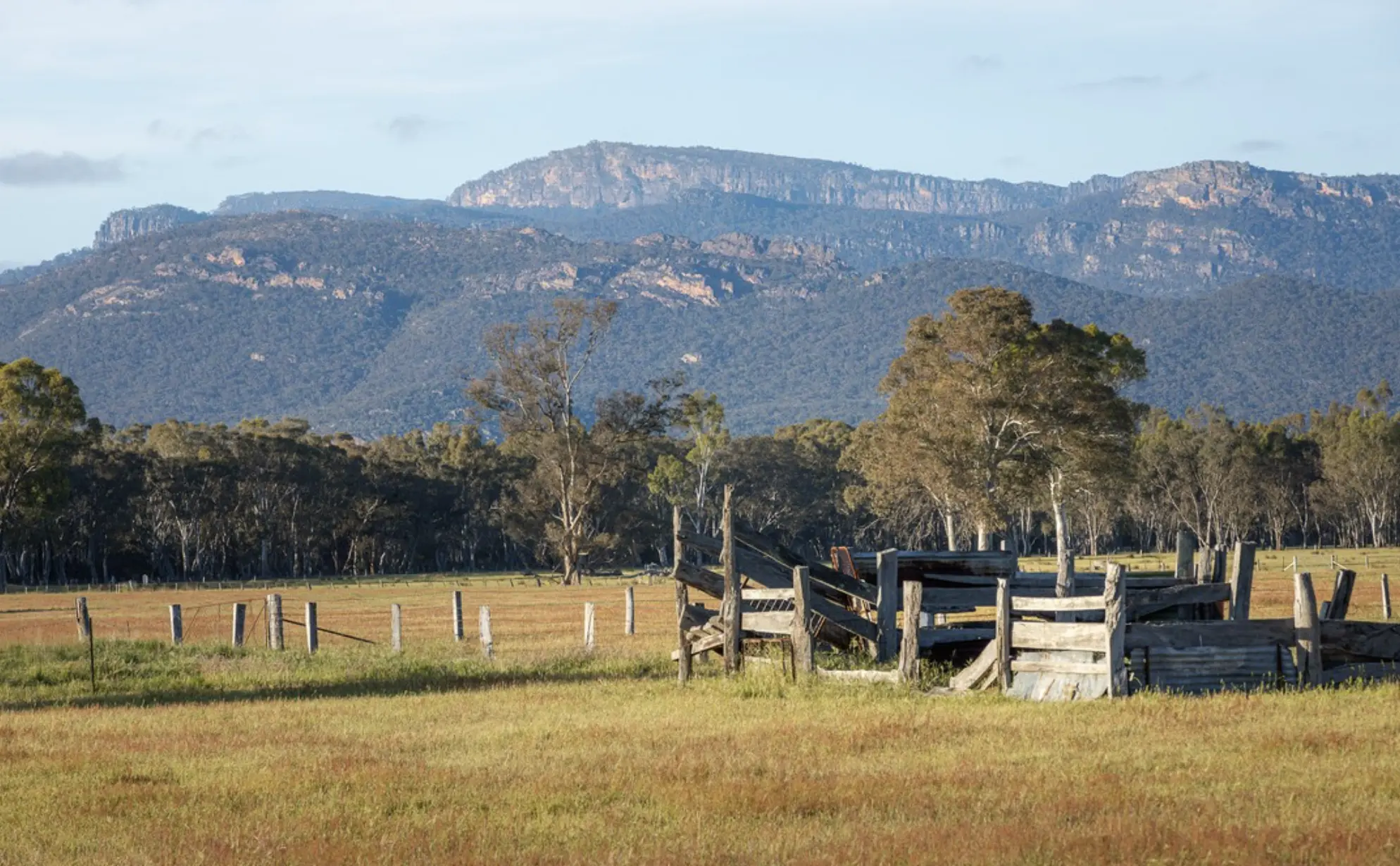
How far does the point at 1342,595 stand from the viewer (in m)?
22.3

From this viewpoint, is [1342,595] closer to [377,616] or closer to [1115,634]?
[1115,634]

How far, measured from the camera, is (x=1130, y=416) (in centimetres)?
7369

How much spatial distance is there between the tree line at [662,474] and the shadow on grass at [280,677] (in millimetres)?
30631

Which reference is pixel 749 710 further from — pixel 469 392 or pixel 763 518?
pixel 763 518

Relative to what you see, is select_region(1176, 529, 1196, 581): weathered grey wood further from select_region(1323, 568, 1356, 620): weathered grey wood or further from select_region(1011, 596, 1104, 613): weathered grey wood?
select_region(1011, 596, 1104, 613): weathered grey wood

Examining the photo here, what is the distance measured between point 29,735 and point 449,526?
11566cm

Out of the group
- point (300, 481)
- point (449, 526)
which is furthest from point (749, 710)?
point (449, 526)

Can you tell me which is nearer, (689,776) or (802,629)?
(689,776)

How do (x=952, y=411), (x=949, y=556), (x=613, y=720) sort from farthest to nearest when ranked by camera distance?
(x=952, y=411) → (x=949, y=556) → (x=613, y=720)

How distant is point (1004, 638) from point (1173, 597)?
3.44 meters

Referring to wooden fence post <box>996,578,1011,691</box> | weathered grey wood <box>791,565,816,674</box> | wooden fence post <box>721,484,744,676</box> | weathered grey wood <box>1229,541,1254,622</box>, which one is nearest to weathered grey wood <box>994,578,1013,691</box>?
wooden fence post <box>996,578,1011,691</box>

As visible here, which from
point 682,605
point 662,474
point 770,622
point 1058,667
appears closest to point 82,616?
point 682,605

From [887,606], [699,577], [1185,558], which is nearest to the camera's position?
[887,606]

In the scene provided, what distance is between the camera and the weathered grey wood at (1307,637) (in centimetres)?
1928
